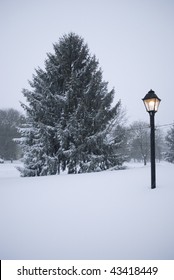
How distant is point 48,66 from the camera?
10.7 meters

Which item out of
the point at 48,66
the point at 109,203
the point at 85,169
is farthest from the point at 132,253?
the point at 48,66

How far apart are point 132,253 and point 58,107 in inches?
351

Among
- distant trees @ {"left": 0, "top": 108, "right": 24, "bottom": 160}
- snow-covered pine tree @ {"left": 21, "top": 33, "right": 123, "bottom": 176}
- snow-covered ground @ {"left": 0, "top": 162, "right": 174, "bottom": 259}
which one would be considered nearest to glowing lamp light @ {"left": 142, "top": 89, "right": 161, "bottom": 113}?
snow-covered ground @ {"left": 0, "top": 162, "right": 174, "bottom": 259}

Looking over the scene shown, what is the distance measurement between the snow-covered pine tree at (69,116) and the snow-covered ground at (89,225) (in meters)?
5.44

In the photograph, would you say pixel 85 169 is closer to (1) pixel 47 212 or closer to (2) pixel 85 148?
(2) pixel 85 148

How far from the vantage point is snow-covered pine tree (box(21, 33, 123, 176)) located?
372 inches

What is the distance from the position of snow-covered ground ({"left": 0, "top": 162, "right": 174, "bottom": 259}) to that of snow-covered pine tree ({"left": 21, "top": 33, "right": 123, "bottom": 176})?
17.8 feet

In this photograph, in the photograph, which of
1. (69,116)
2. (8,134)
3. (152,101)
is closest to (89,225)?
(152,101)

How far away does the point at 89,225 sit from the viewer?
8.45 feet

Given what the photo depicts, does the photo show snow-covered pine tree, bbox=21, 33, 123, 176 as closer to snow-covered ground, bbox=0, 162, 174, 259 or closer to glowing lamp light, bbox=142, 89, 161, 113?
glowing lamp light, bbox=142, 89, 161, 113

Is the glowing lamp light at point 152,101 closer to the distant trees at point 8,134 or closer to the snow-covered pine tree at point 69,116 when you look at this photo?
the snow-covered pine tree at point 69,116

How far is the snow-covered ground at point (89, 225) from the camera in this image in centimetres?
199

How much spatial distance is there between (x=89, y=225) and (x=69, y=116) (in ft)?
25.7

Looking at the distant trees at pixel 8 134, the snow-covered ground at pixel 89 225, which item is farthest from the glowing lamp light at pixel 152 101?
the distant trees at pixel 8 134
